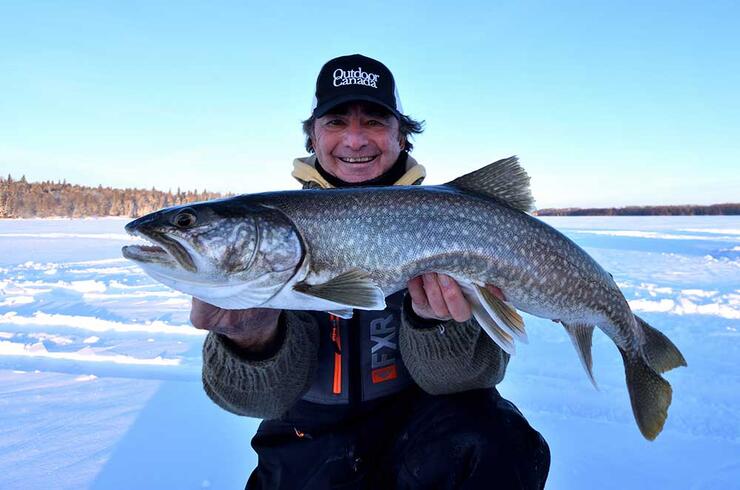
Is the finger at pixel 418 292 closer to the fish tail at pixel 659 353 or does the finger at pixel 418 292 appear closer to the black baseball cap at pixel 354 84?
the fish tail at pixel 659 353

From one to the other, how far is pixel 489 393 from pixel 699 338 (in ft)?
13.2

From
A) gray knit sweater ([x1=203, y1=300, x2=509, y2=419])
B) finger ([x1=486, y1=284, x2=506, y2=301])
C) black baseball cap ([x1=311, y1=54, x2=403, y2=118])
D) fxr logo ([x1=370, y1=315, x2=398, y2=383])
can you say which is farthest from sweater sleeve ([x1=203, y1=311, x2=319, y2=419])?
black baseball cap ([x1=311, y1=54, x2=403, y2=118])

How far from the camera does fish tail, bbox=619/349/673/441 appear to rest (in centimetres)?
258

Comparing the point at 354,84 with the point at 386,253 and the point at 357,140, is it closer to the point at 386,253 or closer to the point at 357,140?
the point at 357,140

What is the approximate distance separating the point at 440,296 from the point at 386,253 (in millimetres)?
378

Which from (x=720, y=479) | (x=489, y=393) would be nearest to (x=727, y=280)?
(x=720, y=479)

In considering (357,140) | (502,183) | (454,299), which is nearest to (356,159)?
(357,140)

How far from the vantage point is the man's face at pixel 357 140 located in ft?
11.2

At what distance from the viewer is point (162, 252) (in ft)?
6.63

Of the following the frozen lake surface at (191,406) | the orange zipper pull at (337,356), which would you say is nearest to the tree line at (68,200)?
the frozen lake surface at (191,406)

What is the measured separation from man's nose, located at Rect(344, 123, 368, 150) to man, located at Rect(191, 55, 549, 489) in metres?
1.19

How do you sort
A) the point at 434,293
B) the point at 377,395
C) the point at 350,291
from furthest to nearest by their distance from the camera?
the point at 377,395 < the point at 434,293 < the point at 350,291

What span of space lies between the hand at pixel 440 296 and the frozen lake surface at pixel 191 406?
1432 millimetres

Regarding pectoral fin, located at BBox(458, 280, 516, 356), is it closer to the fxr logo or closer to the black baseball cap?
the fxr logo
